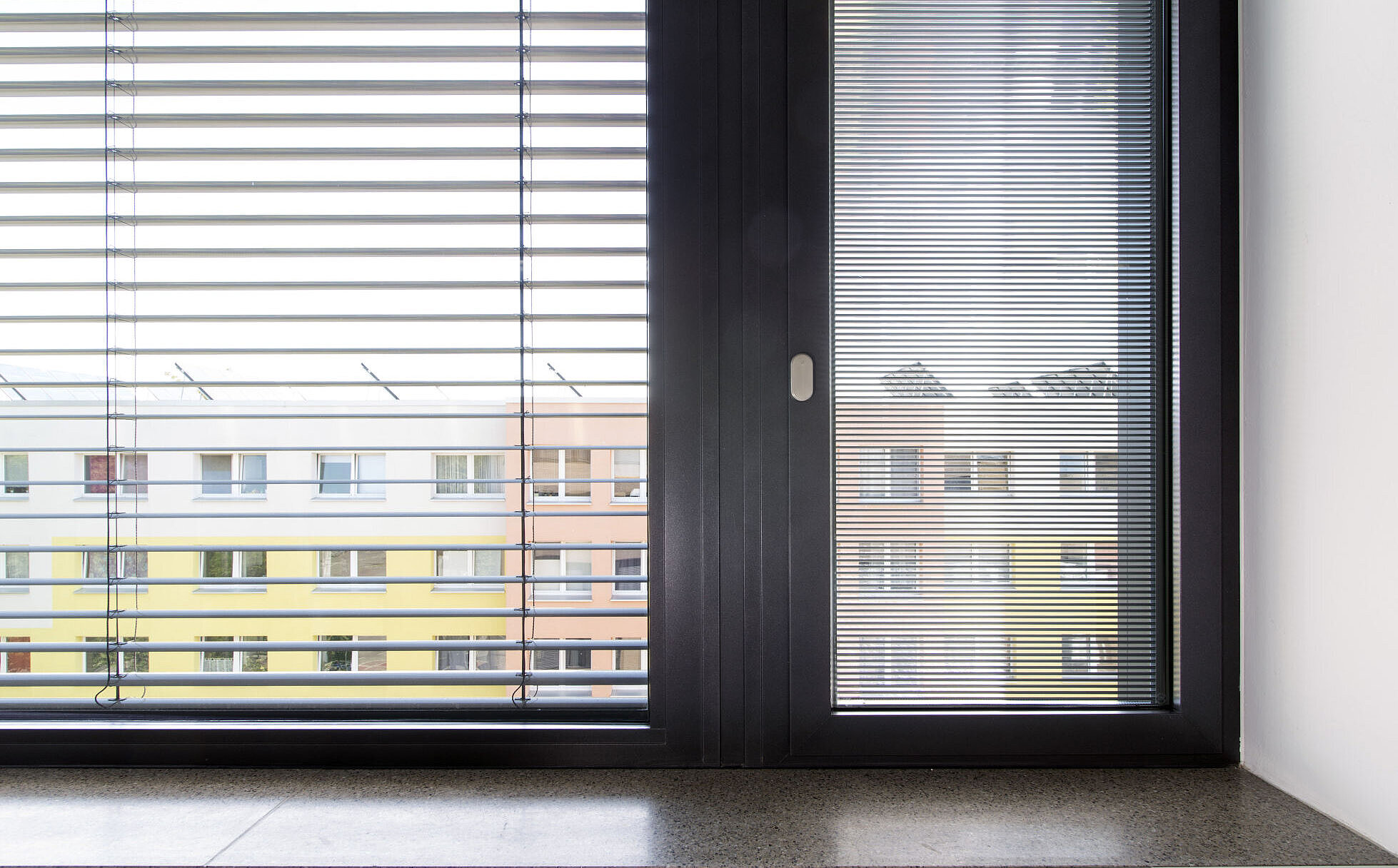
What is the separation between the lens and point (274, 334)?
1294 mm

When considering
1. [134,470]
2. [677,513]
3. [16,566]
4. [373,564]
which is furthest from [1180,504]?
[16,566]

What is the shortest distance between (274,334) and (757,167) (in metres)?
0.83

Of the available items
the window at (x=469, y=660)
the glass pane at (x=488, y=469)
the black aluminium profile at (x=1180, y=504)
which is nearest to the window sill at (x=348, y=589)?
the window at (x=469, y=660)

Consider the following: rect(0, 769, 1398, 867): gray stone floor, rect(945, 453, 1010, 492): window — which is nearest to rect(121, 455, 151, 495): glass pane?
rect(0, 769, 1398, 867): gray stone floor

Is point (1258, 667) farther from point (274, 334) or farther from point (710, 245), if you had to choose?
point (274, 334)

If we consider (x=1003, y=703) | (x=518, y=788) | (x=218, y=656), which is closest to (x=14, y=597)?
(x=218, y=656)

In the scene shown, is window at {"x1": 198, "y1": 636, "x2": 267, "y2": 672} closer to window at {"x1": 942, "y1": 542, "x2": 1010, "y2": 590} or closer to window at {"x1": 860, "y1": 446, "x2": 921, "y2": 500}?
window at {"x1": 860, "y1": 446, "x2": 921, "y2": 500}

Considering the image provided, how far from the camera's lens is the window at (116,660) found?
1300 millimetres

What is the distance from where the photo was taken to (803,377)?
3.95 feet

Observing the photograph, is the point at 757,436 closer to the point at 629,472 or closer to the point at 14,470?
the point at 629,472

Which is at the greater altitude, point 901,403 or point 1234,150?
point 1234,150

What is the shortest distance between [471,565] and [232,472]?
43 centimetres

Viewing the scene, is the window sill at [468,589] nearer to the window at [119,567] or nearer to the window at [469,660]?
the window at [469,660]

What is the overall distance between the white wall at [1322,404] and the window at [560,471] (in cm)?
104
